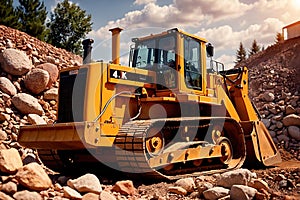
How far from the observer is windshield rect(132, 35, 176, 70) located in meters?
7.74

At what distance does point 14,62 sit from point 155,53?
6195 mm

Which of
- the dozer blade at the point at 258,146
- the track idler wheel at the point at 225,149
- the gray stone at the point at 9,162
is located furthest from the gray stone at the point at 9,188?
the dozer blade at the point at 258,146

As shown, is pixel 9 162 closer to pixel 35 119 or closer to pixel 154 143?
pixel 154 143

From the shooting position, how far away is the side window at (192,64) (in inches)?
309

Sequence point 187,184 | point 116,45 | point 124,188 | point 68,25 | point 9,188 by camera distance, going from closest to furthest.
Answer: point 9,188, point 124,188, point 187,184, point 116,45, point 68,25

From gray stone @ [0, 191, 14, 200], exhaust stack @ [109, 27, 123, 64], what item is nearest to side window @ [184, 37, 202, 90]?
exhaust stack @ [109, 27, 123, 64]

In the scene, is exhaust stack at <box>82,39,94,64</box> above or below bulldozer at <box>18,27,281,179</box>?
above

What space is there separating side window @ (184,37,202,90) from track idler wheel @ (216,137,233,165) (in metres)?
1.29

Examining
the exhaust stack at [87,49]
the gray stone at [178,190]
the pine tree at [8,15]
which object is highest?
the pine tree at [8,15]

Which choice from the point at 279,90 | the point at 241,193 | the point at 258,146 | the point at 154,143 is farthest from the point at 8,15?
the point at 241,193

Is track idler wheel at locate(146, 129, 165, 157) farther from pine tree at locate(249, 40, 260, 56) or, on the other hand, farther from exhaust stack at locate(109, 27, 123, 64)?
pine tree at locate(249, 40, 260, 56)

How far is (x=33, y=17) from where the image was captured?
2616 cm

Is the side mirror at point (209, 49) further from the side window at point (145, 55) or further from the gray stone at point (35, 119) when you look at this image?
the gray stone at point (35, 119)

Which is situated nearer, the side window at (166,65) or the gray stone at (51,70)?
the side window at (166,65)
